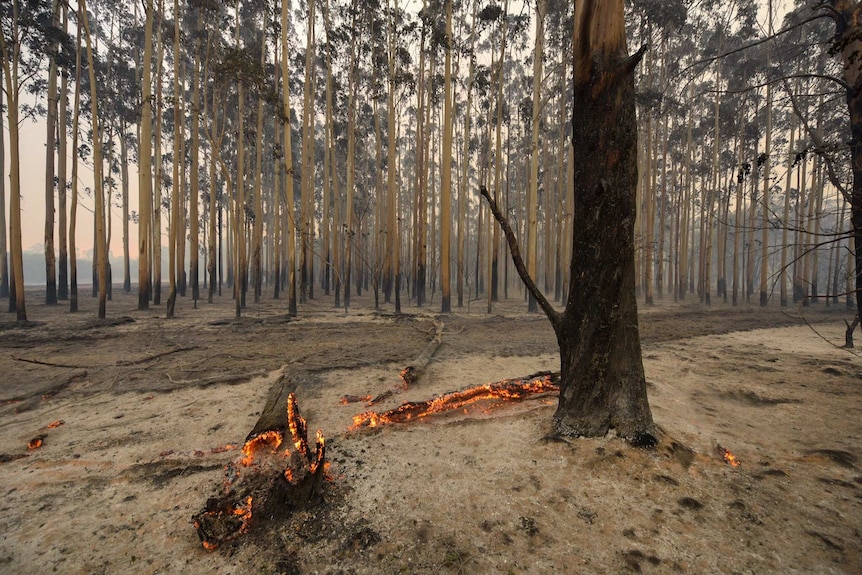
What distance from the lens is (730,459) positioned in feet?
10.3

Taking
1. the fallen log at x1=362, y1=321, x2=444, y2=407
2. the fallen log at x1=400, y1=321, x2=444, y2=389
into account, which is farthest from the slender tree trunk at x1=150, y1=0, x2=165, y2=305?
the fallen log at x1=362, y1=321, x2=444, y2=407

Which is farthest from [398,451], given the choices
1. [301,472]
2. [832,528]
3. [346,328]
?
[346,328]

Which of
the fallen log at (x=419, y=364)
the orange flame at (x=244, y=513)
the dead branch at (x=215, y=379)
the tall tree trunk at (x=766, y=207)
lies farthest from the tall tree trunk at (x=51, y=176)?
the tall tree trunk at (x=766, y=207)

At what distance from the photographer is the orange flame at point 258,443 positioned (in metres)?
3.28

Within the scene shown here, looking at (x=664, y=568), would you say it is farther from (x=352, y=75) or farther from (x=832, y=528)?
(x=352, y=75)

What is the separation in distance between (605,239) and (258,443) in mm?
3853

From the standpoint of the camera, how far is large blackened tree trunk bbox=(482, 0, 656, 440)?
321 cm

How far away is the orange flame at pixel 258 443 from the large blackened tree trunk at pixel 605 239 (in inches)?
112

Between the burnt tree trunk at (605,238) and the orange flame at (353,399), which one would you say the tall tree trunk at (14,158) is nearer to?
the orange flame at (353,399)

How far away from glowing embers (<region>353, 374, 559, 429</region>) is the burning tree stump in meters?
1.05

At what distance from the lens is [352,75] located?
16219mm

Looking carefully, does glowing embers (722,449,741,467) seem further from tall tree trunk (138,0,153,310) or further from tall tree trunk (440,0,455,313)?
tall tree trunk (138,0,153,310)

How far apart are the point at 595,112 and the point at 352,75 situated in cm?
1615

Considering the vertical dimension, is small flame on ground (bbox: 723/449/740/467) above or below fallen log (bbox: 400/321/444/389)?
below
